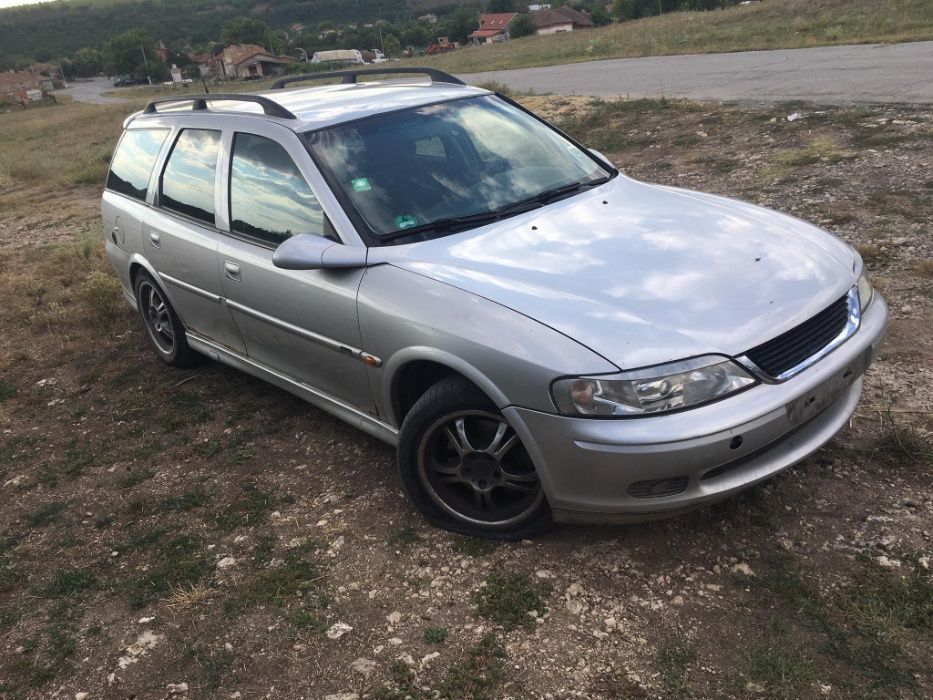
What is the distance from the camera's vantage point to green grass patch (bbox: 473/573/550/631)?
108 inches

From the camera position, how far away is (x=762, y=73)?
13.3m

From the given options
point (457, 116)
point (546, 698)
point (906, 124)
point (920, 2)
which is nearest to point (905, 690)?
point (546, 698)

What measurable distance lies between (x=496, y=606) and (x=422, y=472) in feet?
2.17

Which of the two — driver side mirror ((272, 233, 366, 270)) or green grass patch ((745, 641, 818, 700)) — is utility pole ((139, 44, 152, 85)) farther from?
green grass patch ((745, 641, 818, 700))

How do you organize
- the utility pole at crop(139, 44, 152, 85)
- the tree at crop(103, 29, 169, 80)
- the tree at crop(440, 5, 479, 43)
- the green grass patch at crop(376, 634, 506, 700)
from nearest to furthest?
the green grass patch at crop(376, 634, 506, 700), the tree at crop(440, 5, 479, 43), the utility pole at crop(139, 44, 152, 85), the tree at crop(103, 29, 169, 80)

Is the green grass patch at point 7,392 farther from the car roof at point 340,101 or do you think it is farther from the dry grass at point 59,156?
the dry grass at point 59,156

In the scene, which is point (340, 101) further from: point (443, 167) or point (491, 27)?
point (491, 27)

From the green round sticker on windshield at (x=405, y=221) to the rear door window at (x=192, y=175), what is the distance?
53.4 inches

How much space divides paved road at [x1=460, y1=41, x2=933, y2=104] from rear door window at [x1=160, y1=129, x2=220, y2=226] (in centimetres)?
811

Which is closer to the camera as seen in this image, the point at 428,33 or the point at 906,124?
the point at 906,124

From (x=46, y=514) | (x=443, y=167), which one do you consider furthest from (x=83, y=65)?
(x=443, y=167)

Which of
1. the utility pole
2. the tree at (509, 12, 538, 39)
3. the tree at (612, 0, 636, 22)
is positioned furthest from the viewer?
the utility pole

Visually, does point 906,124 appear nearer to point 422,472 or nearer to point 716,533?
point 716,533

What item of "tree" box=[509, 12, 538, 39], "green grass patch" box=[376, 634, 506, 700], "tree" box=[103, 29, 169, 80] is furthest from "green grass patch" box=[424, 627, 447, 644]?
"tree" box=[103, 29, 169, 80]
